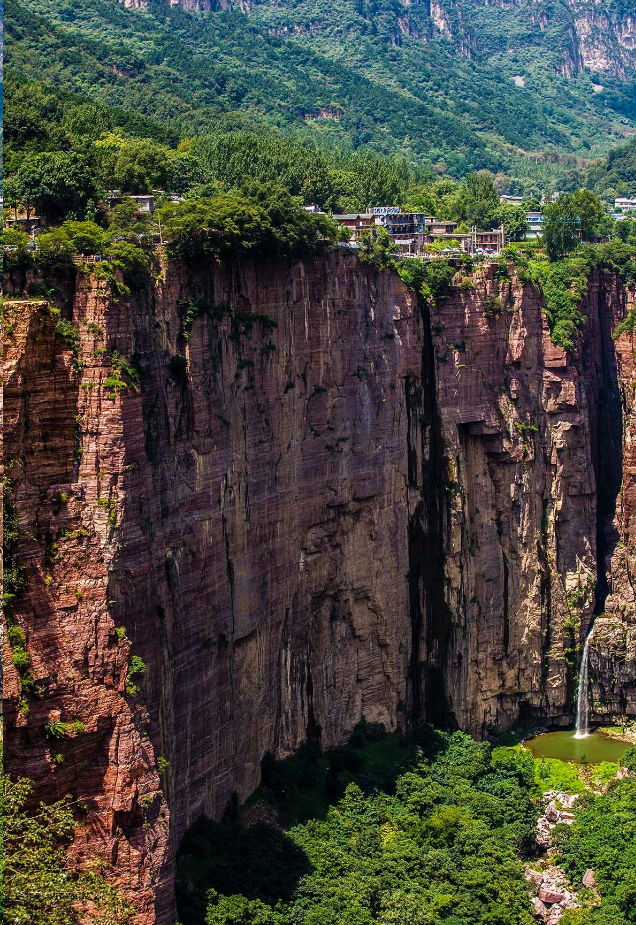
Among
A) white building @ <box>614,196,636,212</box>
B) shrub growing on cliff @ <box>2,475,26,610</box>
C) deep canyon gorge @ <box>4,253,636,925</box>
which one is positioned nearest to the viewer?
shrub growing on cliff @ <box>2,475,26,610</box>

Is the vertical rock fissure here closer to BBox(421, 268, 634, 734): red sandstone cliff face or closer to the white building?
BBox(421, 268, 634, 734): red sandstone cliff face

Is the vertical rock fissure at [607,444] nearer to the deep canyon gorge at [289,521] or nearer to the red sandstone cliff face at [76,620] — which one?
the deep canyon gorge at [289,521]

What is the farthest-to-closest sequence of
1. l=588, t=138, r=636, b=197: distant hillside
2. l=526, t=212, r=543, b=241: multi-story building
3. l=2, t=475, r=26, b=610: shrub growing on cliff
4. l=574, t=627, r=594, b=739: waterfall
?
l=588, t=138, r=636, b=197: distant hillside, l=526, t=212, r=543, b=241: multi-story building, l=574, t=627, r=594, b=739: waterfall, l=2, t=475, r=26, b=610: shrub growing on cliff

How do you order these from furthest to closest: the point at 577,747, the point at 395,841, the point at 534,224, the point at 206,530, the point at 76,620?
the point at 534,224
the point at 577,747
the point at 395,841
the point at 206,530
the point at 76,620

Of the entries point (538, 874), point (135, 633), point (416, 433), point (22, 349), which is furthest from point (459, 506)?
point (22, 349)

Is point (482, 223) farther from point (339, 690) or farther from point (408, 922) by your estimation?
point (408, 922)

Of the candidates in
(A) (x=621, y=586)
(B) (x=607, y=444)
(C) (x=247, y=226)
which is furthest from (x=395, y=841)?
(B) (x=607, y=444)

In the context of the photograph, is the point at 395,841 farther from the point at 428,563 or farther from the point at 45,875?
the point at 45,875

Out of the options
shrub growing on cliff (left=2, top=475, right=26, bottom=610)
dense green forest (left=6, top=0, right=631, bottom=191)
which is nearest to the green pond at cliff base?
shrub growing on cliff (left=2, top=475, right=26, bottom=610)
